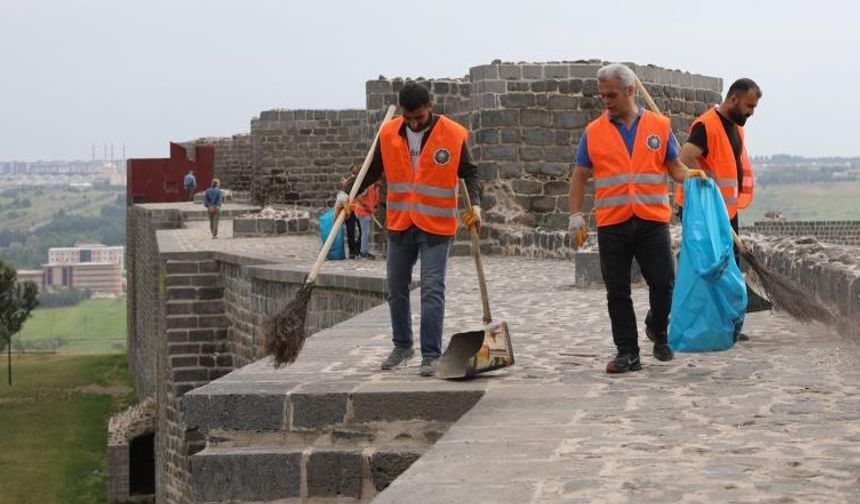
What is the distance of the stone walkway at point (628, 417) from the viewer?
5398 mm

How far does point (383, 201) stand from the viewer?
782 inches

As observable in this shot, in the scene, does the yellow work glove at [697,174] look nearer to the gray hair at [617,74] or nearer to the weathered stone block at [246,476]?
the gray hair at [617,74]

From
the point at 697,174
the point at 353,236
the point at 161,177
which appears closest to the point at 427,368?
the point at 697,174

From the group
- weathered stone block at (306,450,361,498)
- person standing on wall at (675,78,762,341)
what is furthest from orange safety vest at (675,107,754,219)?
weathered stone block at (306,450,361,498)

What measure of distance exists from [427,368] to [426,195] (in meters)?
0.90

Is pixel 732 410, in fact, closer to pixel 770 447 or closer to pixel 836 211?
pixel 770 447

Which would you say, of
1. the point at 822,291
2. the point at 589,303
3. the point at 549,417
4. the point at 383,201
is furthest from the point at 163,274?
the point at 549,417

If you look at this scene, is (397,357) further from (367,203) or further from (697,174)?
(367,203)

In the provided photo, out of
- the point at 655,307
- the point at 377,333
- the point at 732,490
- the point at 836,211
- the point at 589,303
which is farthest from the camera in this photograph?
the point at 836,211

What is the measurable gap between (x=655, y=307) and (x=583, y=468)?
10.2 feet

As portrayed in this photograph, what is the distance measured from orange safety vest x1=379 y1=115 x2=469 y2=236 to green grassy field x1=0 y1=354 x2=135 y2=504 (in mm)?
15946

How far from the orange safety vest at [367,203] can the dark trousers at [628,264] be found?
10.3 meters

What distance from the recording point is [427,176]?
8555 mm

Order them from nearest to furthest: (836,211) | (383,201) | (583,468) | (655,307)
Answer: (583,468)
(655,307)
(383,201)
(836,211)
